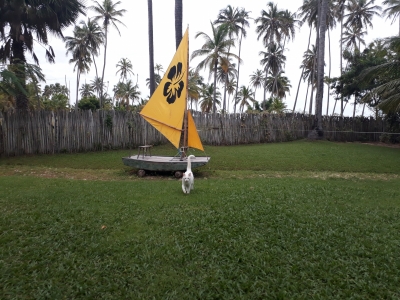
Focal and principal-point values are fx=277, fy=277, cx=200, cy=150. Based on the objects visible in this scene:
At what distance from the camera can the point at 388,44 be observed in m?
13.8

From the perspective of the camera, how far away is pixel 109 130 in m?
12.6

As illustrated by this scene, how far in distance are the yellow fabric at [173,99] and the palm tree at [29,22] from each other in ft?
19.5

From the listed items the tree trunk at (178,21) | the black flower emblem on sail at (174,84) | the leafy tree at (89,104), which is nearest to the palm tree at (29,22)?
the tree trunk at (178,21)

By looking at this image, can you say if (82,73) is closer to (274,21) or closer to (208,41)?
(208,41)

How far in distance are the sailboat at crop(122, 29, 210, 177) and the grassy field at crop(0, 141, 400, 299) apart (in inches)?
47.2

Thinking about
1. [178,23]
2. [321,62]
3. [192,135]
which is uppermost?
[178,23]

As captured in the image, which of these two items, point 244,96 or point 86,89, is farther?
point 86,89

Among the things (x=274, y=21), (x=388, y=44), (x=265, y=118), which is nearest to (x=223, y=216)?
(x=265, y=118)

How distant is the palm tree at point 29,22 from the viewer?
36.5 ft

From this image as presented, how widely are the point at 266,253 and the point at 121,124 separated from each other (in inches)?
419

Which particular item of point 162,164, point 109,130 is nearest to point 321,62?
point 109,130

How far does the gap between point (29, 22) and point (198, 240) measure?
1273 cm

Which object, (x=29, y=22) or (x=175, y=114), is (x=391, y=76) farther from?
(x=29, y=22)

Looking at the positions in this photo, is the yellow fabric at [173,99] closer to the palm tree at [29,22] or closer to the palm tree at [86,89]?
the palm tree at [29,22]
